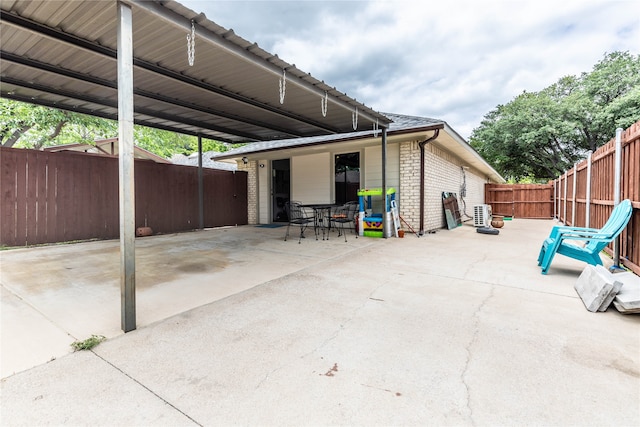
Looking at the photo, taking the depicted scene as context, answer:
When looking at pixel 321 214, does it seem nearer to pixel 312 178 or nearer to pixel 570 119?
pixel 312 178

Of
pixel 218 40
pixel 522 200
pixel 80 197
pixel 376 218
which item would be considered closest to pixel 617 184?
pixel 376 218

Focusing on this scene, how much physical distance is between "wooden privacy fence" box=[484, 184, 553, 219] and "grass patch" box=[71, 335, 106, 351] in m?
17.3

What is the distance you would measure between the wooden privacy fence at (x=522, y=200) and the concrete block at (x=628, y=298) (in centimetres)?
1388

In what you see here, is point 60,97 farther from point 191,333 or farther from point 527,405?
point 527,405

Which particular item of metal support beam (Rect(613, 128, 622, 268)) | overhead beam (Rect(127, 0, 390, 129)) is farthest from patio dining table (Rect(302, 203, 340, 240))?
metal support beam (Rect(613, 128, 622, 268))

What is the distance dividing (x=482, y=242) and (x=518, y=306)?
13.3 ft

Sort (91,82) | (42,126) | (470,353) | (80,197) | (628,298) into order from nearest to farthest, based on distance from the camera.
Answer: (470,353)
(628,298)
(91,82)
(80,197)
(42,126)

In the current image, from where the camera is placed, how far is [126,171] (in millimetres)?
2072

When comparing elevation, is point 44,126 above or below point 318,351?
above

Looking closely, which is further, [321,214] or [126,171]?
[321,214]

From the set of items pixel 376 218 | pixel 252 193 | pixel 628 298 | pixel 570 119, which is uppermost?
pixel 570 119

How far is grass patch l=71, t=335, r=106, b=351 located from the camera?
1.84 m

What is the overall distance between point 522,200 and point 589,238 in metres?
13.5

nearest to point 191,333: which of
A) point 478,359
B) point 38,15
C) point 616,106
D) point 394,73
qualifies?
point 478,359
